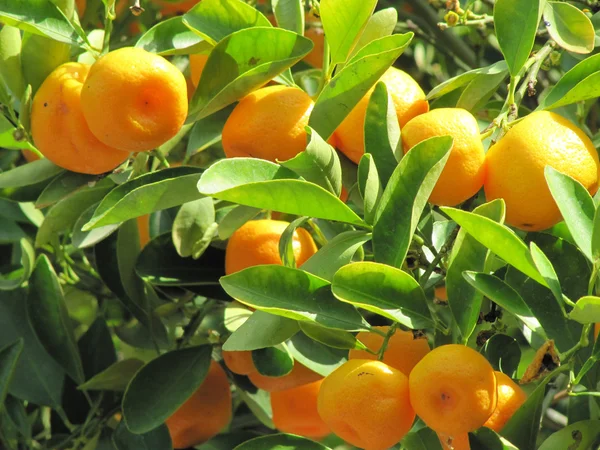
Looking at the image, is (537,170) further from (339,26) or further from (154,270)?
(154,270)

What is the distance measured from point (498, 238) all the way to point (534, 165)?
0.16 m

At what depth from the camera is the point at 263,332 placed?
3.53ft

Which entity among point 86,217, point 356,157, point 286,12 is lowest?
point 86,217

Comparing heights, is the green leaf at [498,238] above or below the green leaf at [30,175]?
above

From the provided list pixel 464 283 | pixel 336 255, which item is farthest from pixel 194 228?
pixel 464 283

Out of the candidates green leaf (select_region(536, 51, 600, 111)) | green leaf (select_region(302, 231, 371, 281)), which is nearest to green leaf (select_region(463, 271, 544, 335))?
green leaf (select_region(302, 231, 371, 281))

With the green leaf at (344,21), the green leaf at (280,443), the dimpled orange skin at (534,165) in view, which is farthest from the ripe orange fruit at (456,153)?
the green leaf at (280,443)

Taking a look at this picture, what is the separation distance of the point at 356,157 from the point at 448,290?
0.28m

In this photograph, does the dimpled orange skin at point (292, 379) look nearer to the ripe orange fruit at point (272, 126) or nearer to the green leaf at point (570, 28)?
the ripe orange fruit at point (272, 126)

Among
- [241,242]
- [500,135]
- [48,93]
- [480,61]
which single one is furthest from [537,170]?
[480,61]

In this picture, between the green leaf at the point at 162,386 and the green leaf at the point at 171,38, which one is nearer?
the green leaf at the point at 171,38

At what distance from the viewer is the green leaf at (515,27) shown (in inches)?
44.8

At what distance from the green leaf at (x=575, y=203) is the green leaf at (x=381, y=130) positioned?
0.20m

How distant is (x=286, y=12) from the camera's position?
1244mm
